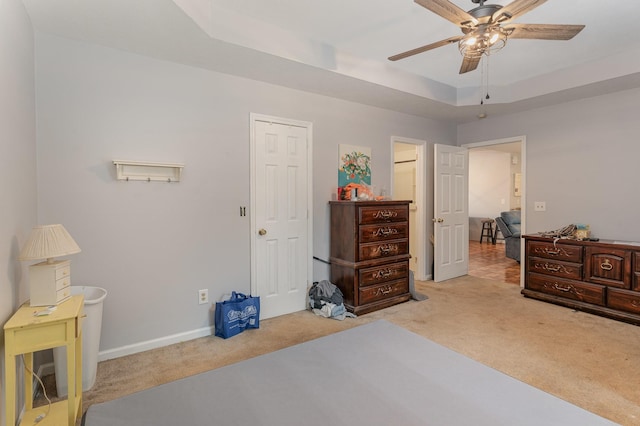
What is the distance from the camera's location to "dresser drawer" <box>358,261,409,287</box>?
3.55 m

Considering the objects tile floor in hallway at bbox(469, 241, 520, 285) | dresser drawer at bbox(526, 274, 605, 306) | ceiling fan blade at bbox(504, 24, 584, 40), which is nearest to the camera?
ceiling fan blade at bbox(504, 24, 584, 40)

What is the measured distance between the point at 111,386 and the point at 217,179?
1750 millimetres

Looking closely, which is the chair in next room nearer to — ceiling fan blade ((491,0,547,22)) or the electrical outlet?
ceiling fan blade ((491,0,547,22))

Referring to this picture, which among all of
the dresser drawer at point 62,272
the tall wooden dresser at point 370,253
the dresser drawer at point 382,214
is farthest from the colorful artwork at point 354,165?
the dresser drawer at point 62,272

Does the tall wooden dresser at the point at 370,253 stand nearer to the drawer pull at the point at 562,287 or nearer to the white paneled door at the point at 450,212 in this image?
the white paneled door at the point at 450,212

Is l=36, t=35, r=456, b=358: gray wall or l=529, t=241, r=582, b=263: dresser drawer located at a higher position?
l=36, t=35, r=456, b=358: gray wall

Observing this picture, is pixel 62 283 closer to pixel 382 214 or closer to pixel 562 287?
pixel 382 214

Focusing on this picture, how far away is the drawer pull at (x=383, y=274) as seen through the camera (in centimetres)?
365

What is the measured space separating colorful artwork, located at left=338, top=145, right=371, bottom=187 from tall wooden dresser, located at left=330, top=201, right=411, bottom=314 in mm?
419

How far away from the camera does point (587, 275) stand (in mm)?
3555

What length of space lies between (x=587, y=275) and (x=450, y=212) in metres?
1.80

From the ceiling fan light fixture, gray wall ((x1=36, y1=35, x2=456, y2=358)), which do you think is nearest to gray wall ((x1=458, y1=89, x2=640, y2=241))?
Result: the ceiling fan light fixture

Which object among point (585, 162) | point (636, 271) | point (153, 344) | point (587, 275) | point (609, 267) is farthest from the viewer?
point (585, 162)

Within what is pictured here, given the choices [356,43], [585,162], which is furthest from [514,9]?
[585,162]
